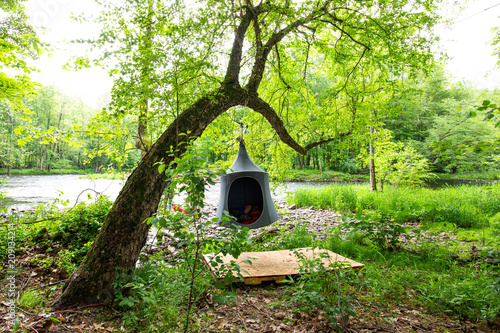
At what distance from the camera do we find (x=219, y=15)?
2734 millimetres

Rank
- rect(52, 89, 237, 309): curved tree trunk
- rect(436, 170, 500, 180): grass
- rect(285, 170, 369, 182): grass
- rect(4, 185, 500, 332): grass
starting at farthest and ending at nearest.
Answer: rect(285, 170, 369, 182): grass, rect(436, 170, 500, 180): grass, rect(52, 89, 237, 309): curved tree trunk, rect(4, 185, 500, 332): grass

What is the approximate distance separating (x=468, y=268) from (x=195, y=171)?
3.43 metres

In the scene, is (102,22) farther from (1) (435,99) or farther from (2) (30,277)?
(1) (435,99)

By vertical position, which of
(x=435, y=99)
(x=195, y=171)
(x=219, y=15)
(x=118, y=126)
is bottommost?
(x=195, y=171)

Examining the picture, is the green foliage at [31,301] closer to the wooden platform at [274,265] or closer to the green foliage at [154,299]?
the green foliage at [154,299]

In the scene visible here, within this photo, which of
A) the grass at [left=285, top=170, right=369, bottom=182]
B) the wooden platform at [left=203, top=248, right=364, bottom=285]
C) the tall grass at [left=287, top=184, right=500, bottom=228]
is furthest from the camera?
the grass at [left=285, top=170, right=369, bottom=182]

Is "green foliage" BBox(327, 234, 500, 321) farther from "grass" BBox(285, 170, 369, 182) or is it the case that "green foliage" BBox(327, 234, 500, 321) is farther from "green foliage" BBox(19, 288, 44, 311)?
"grass" BBox(285, 170, 369, 182)

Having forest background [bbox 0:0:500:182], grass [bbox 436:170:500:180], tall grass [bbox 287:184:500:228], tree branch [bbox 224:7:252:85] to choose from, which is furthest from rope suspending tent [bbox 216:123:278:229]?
grass [bbox 436:170:500:180]

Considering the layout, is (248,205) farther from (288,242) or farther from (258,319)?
(258,319)

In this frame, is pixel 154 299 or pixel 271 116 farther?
pixel 271 116

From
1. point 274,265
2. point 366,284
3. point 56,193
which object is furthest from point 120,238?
point 56,193

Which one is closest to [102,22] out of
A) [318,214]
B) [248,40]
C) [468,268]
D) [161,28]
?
[161,28]

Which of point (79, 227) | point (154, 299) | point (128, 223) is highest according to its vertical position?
point (128, 223)

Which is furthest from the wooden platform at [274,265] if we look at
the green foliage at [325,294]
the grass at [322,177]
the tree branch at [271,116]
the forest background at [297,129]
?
the grass at [322,177]
